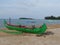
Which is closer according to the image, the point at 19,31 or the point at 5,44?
the point at 5,44

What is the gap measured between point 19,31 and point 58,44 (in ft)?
35.4

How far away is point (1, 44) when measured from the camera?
567 inches

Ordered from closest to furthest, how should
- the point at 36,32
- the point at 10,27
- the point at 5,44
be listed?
the point at 5,44, the point at 36,32, the point at 10,27

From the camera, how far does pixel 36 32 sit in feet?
72.6

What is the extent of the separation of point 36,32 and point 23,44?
773 centimetres

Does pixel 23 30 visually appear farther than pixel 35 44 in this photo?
Yes

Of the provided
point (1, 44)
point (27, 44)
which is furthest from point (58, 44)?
point (1, 44)

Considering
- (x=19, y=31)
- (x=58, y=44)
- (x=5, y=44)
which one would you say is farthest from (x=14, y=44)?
(x=19, y=31)

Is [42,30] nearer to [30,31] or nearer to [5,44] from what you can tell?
[30,31]

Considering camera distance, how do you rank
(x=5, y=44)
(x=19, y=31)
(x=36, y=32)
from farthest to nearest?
(x=19, y=31), (x=36, y=32), (x=5, y=44)

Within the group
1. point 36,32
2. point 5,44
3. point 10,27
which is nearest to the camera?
point 5,44

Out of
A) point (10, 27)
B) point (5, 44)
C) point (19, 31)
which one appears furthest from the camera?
point (10, 27)

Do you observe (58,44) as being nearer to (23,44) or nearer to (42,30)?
(23,44)

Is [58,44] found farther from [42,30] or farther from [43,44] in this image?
[42,30]
